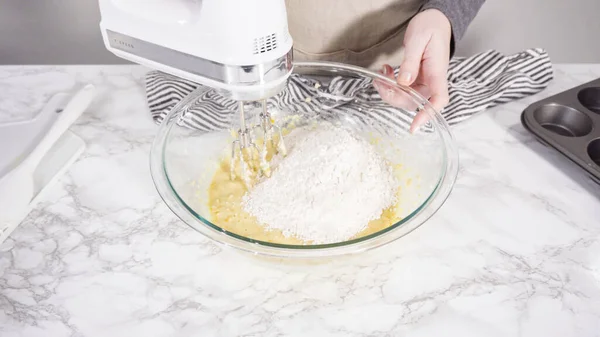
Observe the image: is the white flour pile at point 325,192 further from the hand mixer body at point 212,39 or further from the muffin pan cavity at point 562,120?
the muffin pan cavity at point 562,120

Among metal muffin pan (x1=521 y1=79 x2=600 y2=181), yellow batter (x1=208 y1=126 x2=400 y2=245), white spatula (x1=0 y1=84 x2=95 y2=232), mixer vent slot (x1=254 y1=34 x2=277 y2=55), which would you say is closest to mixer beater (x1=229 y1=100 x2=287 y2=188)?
yellow batter (x1=208 y1=126 x2=400 y2=245)

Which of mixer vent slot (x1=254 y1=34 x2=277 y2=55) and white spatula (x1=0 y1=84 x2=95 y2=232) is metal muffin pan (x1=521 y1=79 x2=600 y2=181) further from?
white spatula (x1=0 y1=84 x2=95 y2=232)

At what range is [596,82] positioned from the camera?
110 cm

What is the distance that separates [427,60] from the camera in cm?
96

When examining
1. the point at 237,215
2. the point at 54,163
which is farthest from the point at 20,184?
the point at 237,215

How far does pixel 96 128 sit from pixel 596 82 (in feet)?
3.33

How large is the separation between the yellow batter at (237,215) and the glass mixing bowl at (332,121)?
1 cm

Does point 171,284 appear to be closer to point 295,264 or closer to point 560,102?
point 295,264

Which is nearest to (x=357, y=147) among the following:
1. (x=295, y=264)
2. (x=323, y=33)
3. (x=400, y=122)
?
(x=400, y=122)

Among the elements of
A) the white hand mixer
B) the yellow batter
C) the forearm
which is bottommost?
the yellow batter

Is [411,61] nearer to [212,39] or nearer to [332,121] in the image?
[332,121]

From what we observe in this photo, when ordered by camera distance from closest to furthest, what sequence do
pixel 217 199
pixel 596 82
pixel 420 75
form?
pixel 217 199
pixel 420 75
pixel 596 82

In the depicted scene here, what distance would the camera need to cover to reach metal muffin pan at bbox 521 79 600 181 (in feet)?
3.14

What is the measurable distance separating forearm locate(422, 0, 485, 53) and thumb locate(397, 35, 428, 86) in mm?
97
